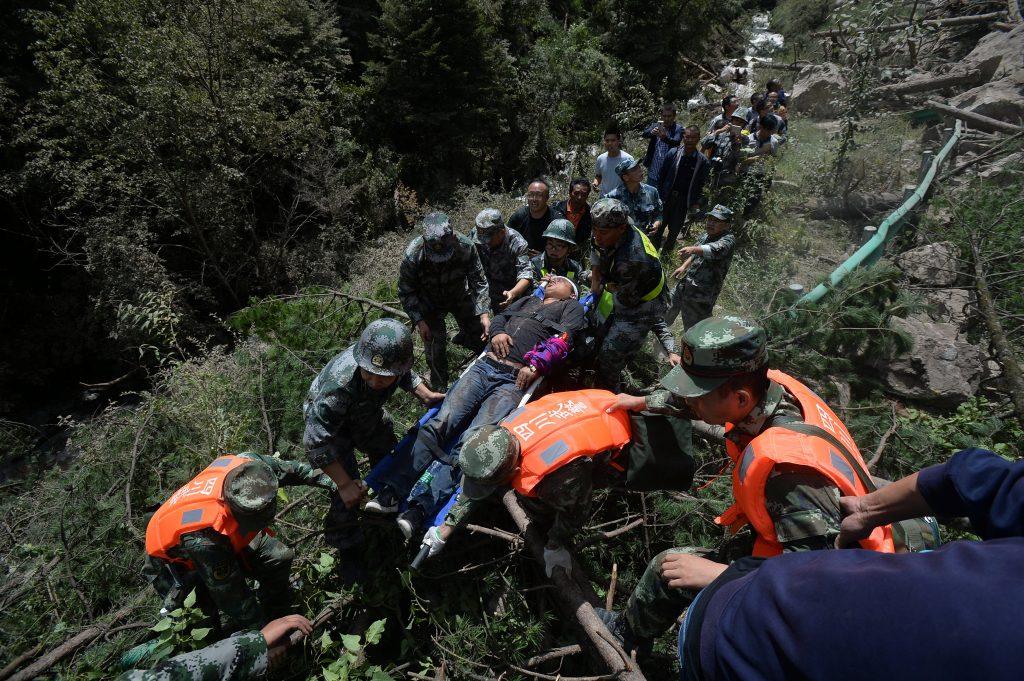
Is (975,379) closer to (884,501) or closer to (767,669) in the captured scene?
(884,501)

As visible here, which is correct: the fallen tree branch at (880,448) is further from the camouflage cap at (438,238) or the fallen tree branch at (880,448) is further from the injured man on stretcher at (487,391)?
the camouflage cap at (438,238)

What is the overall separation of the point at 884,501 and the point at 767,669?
989mm

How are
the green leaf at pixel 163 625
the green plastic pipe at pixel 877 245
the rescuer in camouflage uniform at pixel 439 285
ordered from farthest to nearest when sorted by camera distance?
the green plastic pipe at pixel 877 245 < the rescuer in camouflage uniform at pixel 439 285 < the green leaf at pixel 163 625

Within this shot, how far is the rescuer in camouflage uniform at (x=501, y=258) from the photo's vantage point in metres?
4.84

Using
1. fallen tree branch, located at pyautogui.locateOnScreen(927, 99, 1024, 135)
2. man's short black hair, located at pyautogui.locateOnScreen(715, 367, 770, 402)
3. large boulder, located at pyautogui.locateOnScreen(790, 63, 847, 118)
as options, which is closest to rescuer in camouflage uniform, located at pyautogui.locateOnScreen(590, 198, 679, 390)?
man's short black hair, located at pyautogui.locateOnScreen(715, 367, 770, 402)

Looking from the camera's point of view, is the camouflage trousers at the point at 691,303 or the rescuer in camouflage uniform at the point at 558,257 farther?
the camouflage trousers at the point at 691,303

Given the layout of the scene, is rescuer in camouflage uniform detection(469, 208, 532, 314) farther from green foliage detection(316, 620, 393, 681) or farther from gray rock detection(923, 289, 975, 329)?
gray rock detection(923, 289, 975, 329)

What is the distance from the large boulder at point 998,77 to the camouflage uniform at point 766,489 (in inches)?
329

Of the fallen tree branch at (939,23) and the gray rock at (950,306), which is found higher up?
the fallen tree branch at (939,23)

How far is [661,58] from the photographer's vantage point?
577 inches

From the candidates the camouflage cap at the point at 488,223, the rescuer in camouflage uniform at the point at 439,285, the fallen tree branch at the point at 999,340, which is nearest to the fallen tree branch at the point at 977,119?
the fallen tree branch at the point at 999,340

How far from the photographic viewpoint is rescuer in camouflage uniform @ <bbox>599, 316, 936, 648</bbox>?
183 cm

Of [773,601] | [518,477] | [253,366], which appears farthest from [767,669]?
[253,366]

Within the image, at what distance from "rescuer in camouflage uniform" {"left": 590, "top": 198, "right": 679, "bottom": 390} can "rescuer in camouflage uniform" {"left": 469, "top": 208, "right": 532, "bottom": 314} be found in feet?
2.95
